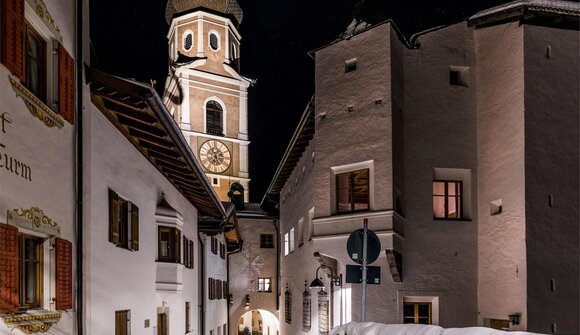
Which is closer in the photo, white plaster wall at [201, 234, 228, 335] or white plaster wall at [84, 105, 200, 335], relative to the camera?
white plaster wall at [84, 105, 200, 335]

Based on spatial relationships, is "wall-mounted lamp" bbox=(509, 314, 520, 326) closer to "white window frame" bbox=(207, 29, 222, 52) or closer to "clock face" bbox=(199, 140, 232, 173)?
"clock face" bbox=(199, 140, 232, 173)

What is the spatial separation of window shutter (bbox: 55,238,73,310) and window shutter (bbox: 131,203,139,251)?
11.6 ft

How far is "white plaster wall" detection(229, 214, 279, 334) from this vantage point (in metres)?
36.3

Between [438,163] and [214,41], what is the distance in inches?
1507

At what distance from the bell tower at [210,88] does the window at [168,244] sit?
33.9 metres

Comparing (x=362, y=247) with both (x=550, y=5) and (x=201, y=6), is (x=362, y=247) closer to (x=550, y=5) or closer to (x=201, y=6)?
(x=550, y=5)

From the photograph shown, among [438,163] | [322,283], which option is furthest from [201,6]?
[438,163]

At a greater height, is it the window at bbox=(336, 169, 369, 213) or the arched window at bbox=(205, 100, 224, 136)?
the arched window at bbox=(205, 100, 224, 136)

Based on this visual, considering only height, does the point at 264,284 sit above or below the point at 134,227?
below

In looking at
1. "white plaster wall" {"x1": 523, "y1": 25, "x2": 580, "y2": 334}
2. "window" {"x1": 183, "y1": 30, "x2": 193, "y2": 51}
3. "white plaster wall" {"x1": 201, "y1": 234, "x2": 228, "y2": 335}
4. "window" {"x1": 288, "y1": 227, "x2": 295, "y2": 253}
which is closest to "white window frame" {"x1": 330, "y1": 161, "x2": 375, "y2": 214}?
"white plaster wall" {"x1": 523, "y1": 25, "x2": 580, "y2": 334}

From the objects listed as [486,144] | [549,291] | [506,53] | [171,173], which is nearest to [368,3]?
[506,53]

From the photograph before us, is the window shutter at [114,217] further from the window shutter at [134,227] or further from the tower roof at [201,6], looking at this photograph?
the tower roof at [201,6]

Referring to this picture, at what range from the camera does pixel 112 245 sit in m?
9.71

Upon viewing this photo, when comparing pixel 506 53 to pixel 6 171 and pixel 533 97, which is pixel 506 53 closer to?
pixel 533 97
